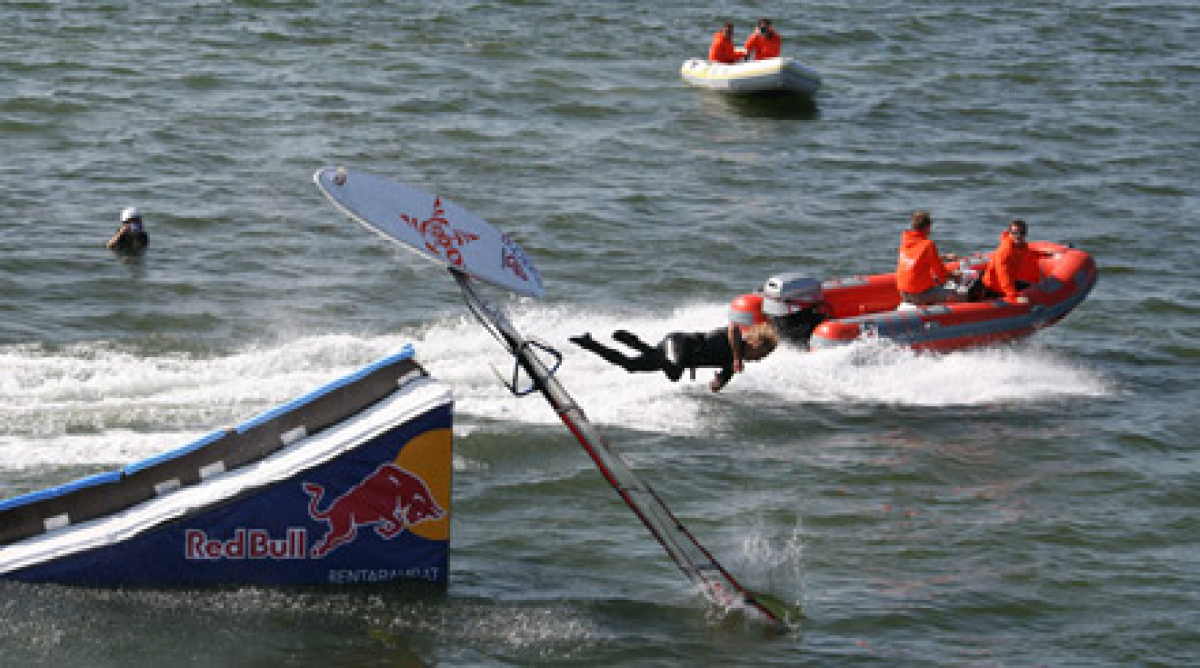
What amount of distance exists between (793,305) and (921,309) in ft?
4.45

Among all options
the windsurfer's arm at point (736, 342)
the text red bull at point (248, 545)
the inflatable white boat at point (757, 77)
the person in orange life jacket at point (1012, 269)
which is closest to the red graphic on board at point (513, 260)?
the text red bull at point (248, 545)

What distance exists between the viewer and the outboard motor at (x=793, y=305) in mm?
16438

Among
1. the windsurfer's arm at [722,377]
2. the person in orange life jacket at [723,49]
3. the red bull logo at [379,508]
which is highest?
the person in orange life jacket at [723,49]

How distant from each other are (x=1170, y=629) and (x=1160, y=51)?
2327 cm

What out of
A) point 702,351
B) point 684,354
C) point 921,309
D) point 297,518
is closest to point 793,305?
point 921,309

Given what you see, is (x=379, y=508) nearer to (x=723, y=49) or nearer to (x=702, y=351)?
(x=702, y=351)

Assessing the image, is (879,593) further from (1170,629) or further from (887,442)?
(887,442)

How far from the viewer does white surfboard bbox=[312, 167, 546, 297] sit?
9.20 m

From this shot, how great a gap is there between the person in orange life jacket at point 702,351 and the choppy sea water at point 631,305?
1264 mm

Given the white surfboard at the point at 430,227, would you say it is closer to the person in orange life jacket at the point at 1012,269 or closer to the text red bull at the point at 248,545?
the text red bull at the point at 248,545

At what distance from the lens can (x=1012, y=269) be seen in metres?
17.2

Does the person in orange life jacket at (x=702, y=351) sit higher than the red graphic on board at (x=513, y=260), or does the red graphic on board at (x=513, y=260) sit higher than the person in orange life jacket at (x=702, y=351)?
the red graphic on board at (x=513, y=260)

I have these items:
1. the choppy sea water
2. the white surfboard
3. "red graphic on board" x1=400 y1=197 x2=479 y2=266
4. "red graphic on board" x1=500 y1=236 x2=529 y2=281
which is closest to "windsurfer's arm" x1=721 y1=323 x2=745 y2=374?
the choppy sea water

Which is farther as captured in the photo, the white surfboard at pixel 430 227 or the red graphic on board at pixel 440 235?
the red graphic on board at pixel 440 235
